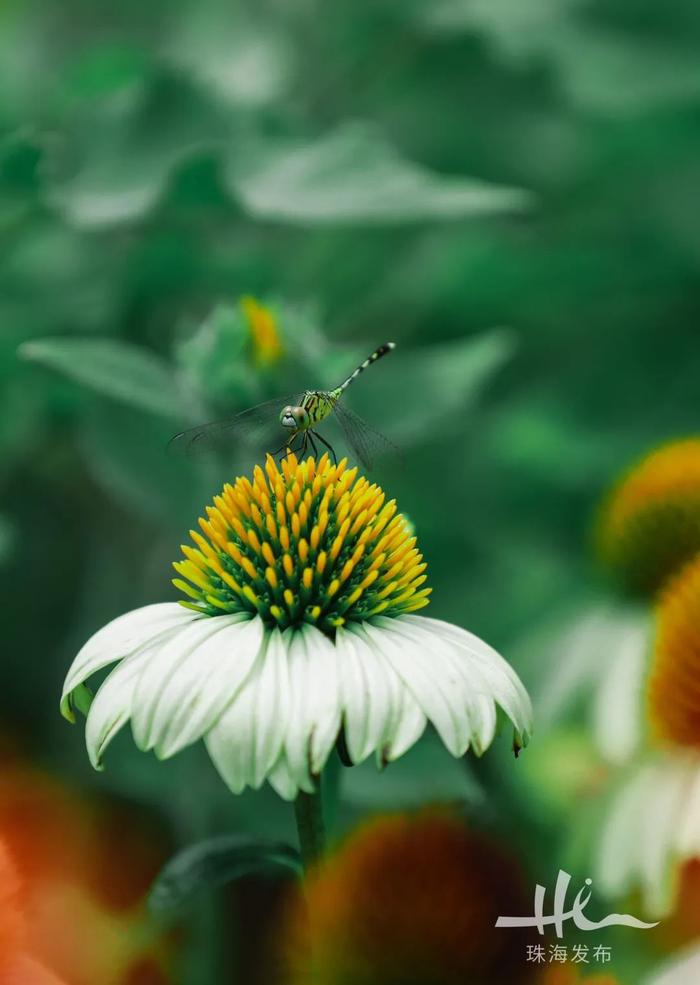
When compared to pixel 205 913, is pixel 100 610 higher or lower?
higher

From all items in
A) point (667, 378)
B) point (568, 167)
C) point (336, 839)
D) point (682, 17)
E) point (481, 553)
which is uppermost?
point (682, 17)

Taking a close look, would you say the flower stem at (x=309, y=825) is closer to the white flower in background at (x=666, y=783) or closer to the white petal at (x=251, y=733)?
the white petal at (x=251, y=733)

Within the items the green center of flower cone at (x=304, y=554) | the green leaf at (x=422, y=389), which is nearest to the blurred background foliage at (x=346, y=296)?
the green leaf at (x=422, y=389)

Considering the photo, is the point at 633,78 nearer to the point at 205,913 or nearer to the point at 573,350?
the point at 573,350

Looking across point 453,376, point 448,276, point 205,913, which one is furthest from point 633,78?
point 205,913

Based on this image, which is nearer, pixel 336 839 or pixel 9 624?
pixel 336 839

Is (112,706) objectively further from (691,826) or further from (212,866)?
(691,826)

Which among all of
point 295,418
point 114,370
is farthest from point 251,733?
point 114,370
